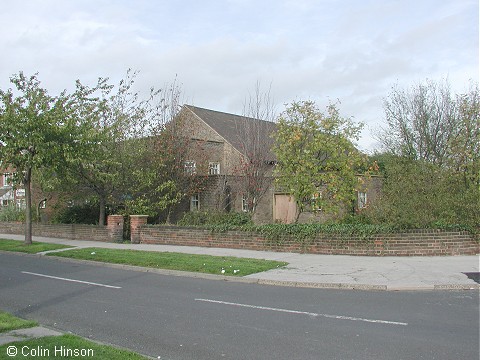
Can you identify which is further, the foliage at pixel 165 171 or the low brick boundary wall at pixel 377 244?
the foliage at pixel 165 171

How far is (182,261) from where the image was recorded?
14062 mm

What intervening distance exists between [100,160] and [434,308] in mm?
16742

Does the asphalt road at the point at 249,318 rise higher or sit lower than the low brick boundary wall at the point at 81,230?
lower

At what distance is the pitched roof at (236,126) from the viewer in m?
23.5

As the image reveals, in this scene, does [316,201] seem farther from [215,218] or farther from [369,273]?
[369,273]

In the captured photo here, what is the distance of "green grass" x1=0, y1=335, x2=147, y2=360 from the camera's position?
525 centimetres

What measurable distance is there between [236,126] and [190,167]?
21.4 ft

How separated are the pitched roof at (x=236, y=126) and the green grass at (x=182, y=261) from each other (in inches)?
251

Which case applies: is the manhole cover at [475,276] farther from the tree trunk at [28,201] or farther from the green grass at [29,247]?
the tree trunk at [28,201]

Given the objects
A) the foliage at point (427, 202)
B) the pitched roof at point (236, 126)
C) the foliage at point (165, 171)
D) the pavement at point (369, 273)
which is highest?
the pitched roof at point (236, 126)

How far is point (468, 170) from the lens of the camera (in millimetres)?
16672

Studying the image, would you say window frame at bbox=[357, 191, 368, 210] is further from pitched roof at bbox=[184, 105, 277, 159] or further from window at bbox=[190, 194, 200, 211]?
window at bbox=[190, 194, 200, 211]

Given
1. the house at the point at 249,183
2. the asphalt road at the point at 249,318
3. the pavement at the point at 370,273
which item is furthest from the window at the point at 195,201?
the asphalt road at the point at 249,318

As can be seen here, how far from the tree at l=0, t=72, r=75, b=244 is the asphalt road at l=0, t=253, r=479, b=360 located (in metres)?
7.49
